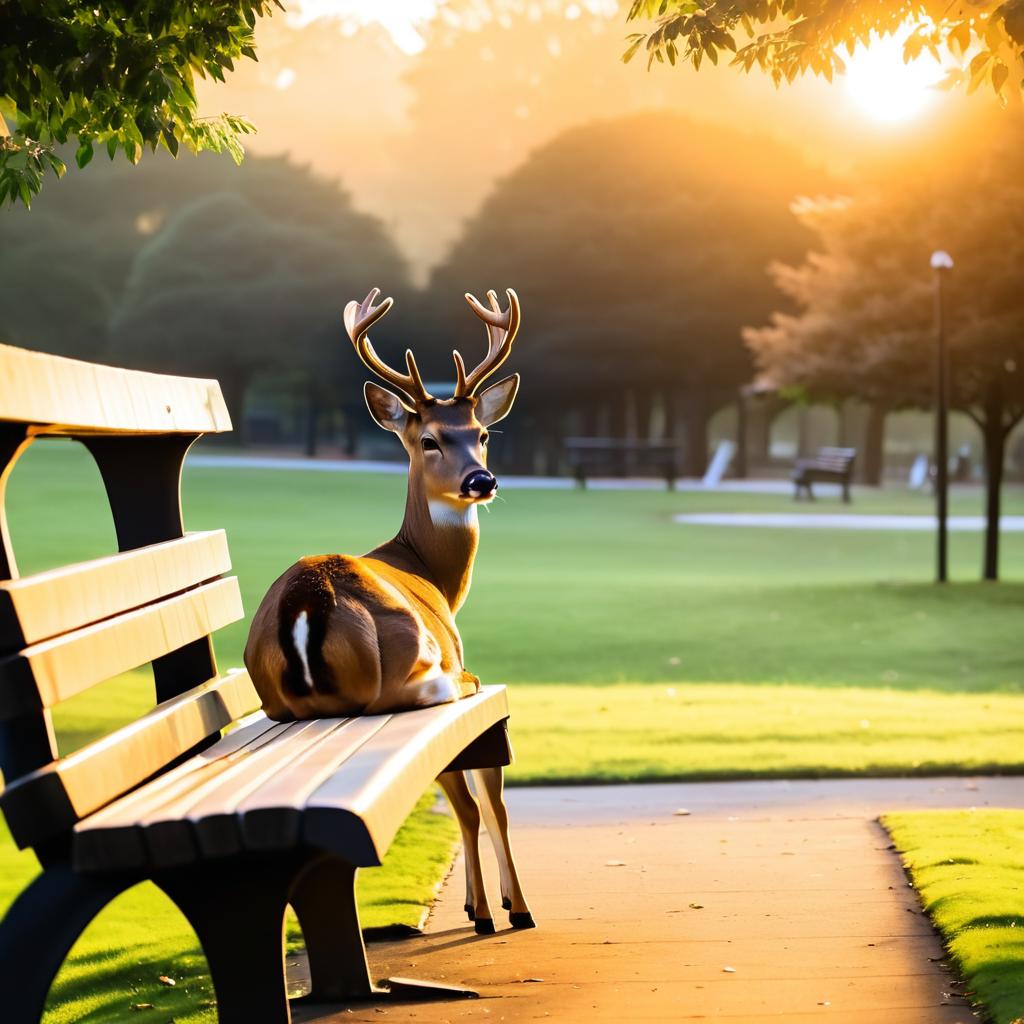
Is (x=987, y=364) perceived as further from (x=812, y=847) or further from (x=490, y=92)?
(x=490, y=92)

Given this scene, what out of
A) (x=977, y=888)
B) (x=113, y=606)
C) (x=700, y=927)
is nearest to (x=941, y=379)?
(x=977, y=888)

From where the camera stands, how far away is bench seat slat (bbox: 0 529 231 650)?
347 cm

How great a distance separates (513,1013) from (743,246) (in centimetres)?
4802

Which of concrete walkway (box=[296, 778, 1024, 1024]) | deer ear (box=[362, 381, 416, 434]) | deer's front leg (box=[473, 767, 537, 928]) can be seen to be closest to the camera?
concrete walkway (box=[296, 778, 1024, 1024])

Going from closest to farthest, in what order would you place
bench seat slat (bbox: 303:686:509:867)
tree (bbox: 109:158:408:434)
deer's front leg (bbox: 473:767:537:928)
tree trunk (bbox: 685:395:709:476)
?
bench seat slat (bbox: 303:686:509:867)
deer's front leg (bbox: 473:767:537:928)
tree trunk (bbox: 685:395:709:476)
tree (bbox: 109:158:408:434)

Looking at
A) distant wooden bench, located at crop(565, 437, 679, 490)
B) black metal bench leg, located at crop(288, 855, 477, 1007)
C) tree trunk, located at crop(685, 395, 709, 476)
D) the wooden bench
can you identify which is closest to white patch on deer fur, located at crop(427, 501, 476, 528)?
the wooden bench

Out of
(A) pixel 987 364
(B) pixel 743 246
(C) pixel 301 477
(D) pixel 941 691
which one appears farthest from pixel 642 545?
(B) pixel 743 246

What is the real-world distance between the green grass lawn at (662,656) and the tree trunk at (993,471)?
19.2 inches

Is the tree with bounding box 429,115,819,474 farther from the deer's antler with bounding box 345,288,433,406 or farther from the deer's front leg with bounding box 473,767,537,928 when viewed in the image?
the deer's front leg with bounding box 473,767,537,928

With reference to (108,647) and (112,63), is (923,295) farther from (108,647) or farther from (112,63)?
(108,647)

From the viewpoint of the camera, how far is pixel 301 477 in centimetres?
4784

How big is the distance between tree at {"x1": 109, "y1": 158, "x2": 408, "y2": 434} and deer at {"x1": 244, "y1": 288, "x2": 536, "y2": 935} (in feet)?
177

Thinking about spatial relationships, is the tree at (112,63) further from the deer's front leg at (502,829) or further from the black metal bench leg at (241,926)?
the black metal bench leg at (241,926)

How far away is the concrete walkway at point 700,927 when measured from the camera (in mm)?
4617
